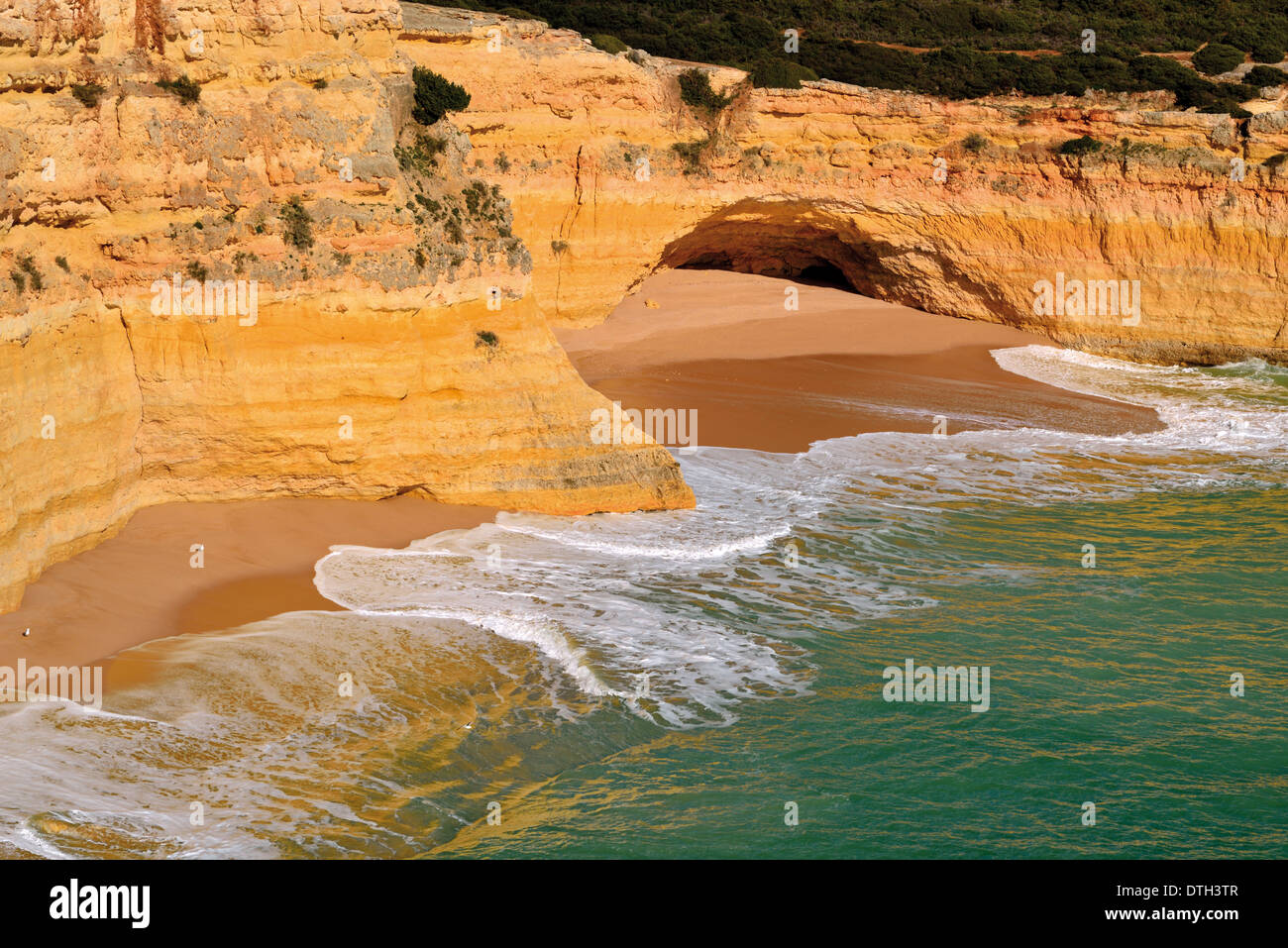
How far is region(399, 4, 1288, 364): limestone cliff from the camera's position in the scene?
24234 millimetres

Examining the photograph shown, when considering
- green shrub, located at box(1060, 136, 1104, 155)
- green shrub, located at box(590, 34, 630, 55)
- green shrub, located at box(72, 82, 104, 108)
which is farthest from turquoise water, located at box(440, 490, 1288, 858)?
green shrub, located at box(590, 34, 630, 55)

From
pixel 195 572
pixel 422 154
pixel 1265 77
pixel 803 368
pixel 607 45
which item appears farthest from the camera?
pixel 1265 77

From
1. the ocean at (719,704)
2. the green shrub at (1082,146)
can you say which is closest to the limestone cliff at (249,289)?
the ocean at (719,704)

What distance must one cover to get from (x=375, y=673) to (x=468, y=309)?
5.42 metres

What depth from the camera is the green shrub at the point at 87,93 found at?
11531mm

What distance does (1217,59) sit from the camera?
1346 inches

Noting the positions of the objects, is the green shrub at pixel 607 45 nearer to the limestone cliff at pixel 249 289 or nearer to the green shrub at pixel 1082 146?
the green shrub at pixel 1082 146

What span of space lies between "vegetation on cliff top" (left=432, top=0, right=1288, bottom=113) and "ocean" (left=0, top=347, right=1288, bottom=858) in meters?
15.6

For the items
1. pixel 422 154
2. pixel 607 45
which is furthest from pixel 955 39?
pixel 422 154

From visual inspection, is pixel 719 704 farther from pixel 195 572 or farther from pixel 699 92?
pixel 699 92

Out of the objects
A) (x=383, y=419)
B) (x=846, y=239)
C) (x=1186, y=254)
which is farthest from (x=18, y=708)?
(x=1186, y=254)

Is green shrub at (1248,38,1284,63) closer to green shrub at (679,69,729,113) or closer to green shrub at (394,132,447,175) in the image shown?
green shrub at (679,69,729,113)

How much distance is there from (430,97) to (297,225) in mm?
2803
